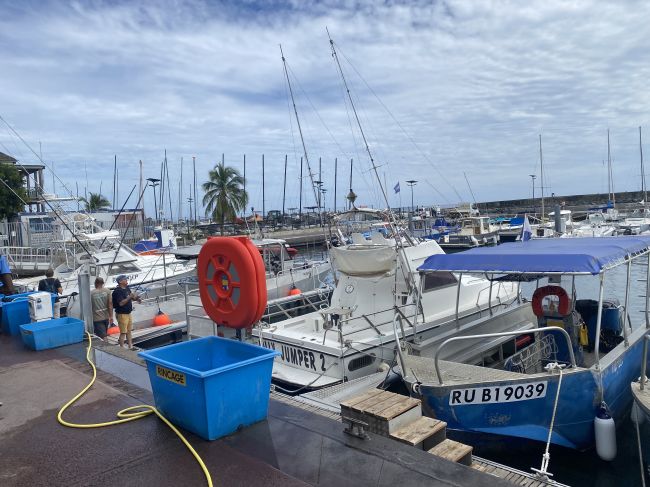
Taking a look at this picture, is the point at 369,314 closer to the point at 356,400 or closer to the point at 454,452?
the point at 356,400

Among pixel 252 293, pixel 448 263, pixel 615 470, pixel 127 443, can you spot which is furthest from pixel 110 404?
pixel 615 470

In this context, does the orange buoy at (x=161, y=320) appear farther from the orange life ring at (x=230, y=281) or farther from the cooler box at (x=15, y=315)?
the orange life ring at (x=230, y=281)

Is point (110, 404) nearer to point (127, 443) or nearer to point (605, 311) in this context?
point (127, 443)

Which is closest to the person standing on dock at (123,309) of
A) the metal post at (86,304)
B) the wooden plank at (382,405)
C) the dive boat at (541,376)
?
the metal post at (86,304)

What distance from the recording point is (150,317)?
1372 cm

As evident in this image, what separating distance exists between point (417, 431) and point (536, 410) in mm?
2566

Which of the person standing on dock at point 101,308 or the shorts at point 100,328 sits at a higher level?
the person standing on dock at point 101,308

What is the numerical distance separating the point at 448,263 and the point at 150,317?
9.13 meters

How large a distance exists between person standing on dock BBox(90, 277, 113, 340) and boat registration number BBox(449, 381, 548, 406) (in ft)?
23.0

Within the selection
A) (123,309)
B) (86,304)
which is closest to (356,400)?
(123,309)

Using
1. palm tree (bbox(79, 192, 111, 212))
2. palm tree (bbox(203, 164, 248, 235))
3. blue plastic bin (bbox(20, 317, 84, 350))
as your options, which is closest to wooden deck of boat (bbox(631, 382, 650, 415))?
blue plastic bin (bbox(20, 317, 84, 350))

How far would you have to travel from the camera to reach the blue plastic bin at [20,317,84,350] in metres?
8.45

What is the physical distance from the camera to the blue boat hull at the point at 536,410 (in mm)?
6219

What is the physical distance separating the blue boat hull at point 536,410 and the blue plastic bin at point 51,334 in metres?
6.11
